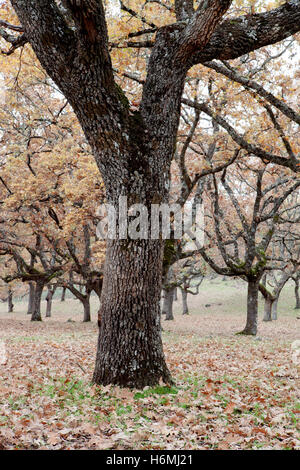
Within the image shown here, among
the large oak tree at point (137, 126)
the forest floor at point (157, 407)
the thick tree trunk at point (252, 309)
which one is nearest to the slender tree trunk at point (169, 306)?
the thick tree trunk at point (252, 309)

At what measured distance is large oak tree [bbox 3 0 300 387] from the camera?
491 cm

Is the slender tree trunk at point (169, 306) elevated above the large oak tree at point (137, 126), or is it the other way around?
the large oak tree at point (137, 126)

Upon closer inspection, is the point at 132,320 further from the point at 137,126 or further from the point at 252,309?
the point at 252,309

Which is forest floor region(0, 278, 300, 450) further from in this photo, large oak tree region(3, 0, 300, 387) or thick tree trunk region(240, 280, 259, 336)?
thick tree trunk region(240, 280, 259, 336)

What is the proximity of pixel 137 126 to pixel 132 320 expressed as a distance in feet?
9.66

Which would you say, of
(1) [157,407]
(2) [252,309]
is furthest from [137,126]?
(2) [252,309]

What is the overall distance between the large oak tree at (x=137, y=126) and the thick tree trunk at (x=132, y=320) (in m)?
0.02

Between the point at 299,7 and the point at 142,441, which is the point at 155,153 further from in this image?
the point at 142,441

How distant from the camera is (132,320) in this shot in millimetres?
5285

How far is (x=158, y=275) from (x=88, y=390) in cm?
202

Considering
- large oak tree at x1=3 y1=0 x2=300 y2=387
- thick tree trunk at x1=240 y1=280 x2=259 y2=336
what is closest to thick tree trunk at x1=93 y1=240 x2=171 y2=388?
large oak tree at x1=3 y1=0 x2=300 y2=387

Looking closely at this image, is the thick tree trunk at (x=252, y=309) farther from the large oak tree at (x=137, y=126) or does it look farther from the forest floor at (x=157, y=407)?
the large oak tree at (x=137, y=126)

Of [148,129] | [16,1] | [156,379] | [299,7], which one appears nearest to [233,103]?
[299,7]

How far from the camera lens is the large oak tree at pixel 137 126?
491cm
